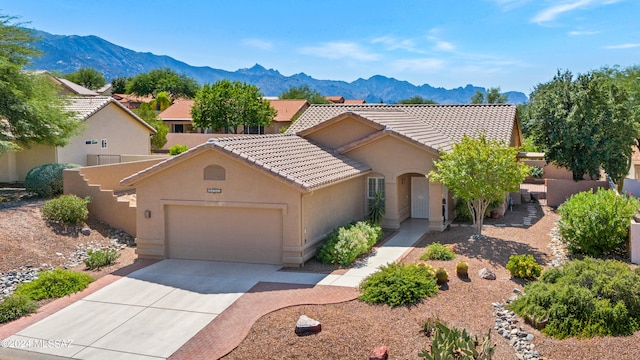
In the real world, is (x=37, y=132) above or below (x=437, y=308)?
above

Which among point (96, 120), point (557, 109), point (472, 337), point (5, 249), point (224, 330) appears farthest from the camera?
point (96, 120)

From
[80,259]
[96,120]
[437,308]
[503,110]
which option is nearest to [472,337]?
[437,308]

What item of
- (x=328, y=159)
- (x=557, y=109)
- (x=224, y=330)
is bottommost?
(x=224, y=330)

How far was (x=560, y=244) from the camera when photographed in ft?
65.1

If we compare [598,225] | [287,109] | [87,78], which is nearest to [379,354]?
[598,225]

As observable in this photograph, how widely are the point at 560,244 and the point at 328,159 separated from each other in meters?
8.98

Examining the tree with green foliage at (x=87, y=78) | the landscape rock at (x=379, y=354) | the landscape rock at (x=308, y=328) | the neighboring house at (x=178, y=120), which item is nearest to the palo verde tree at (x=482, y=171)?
the landscape rock at (x=308, y=328)

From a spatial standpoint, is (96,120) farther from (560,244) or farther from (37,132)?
(560,244)

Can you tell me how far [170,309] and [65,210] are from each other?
30.6ft

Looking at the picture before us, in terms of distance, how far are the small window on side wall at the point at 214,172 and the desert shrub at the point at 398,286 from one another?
240 inches

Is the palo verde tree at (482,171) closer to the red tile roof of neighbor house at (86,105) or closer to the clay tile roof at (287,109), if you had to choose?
the red tile roof of neighbor house at (86,105)

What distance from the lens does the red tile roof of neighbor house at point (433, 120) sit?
2489 cm

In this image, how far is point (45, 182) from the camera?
24.7 metres

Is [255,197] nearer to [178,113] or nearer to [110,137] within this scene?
[110,137]
